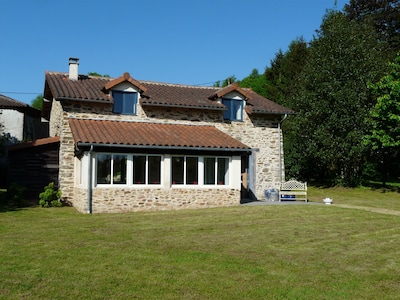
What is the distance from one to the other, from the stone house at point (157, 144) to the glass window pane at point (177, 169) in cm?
4

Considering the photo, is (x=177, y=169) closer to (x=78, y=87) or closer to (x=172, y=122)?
(x=172, y=122)

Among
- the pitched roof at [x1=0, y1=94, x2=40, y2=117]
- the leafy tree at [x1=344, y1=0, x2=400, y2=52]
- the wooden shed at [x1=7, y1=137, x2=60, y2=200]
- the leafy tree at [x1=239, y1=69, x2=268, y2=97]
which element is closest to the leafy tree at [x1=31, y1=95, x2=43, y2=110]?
the leafy tree at [x1=239, y1=69, x2=268, y2=97]

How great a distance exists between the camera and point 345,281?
8.55m

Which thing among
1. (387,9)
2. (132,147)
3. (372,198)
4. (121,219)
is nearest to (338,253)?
(121,219)

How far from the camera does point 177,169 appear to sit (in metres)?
20.0

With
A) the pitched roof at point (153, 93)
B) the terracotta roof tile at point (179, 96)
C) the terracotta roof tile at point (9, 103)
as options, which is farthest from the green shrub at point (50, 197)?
the terracotta roof tile at point (9, 103)

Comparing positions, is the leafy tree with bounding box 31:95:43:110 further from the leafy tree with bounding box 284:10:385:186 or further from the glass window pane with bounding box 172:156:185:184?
the glass window pane with bounding box 172:156:185:184

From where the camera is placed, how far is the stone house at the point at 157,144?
739 inches

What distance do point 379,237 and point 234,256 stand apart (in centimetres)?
525

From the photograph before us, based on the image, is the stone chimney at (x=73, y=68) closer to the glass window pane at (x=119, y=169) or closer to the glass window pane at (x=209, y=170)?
the glass window pane at (x=119, y=169)

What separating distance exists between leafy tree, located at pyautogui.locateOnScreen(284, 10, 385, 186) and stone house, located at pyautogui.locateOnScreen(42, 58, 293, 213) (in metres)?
7.84

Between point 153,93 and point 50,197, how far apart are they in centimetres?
770

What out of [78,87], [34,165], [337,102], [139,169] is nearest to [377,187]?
[337,102]

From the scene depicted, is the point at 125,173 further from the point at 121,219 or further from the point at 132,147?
the point at 121,219
